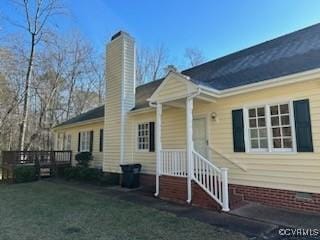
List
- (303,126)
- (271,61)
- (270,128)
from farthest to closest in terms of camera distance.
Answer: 1. (271,61)
2. (270,128)
3. (303,126)

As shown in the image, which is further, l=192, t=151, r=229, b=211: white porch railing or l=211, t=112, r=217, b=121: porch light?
l=211, t=112, r=217, b=121: porch light

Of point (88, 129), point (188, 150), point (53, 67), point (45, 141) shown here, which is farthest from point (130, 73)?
point (45, 141)

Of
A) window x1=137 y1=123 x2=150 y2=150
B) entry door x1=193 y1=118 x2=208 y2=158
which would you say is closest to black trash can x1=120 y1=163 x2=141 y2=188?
window x1=137 y1=123 x2=150 y2=150

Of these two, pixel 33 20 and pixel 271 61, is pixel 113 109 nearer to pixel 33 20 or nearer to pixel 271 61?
pixel 271 61

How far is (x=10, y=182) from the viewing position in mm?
13336

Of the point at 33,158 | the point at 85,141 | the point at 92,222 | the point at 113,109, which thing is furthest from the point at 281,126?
the point at 33,158

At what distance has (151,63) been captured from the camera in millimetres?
27969

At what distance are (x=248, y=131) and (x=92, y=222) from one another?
485 cm

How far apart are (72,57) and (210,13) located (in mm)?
15972

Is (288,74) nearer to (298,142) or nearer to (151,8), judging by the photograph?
(298,142)

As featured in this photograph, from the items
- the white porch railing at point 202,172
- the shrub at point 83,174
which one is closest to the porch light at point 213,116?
the white porch railing at point 202,172

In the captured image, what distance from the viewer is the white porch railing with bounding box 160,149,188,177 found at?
308 inches

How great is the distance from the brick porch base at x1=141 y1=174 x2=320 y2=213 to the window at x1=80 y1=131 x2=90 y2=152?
8026 millimetres

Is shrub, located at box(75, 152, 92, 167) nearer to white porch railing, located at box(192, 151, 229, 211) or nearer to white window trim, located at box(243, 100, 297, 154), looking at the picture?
white porch railing, located at box(192, 151, 229, 211)
